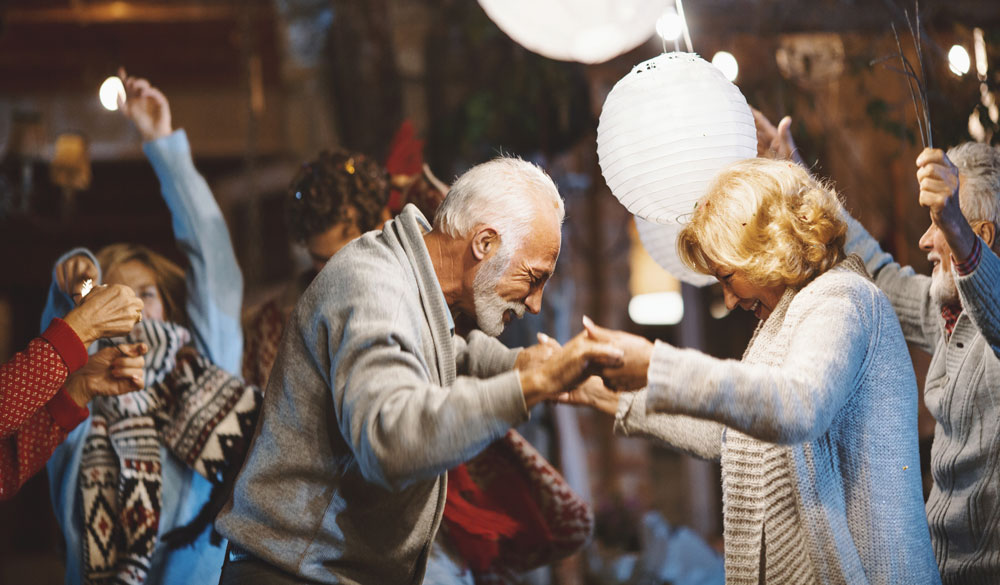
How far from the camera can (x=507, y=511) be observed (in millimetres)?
3219

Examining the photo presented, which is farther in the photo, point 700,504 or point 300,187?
point 700,504

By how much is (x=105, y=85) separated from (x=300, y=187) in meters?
0.89

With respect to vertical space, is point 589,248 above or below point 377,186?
below

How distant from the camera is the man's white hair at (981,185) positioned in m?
2.61

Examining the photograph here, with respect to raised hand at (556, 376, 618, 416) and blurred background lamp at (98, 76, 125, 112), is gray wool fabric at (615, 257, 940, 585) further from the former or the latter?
blurred background lamp at (98, 76, 125, 112)

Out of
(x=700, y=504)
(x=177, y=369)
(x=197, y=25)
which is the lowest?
(x=700, y=504)

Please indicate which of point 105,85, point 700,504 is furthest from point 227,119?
point 700,504

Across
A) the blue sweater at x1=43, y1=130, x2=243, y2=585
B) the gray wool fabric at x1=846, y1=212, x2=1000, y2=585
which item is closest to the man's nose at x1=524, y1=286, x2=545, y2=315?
the gray wool fabric at x1=846, y1=212, x2=1000, y2=585

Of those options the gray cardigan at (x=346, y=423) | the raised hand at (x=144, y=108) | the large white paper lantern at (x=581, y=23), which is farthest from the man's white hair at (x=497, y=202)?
the raised hand at (x=144, y=108)

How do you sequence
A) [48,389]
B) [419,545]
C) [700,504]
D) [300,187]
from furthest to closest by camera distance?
1. [700,504]
2. [300,187]
3. [48,389]
4. [419,545]

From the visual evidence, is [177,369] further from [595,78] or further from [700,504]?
[700,504]

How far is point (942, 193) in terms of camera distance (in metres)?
2.17

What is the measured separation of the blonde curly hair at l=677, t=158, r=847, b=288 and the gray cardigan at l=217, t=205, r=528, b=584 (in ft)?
2.29

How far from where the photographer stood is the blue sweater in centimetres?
306
